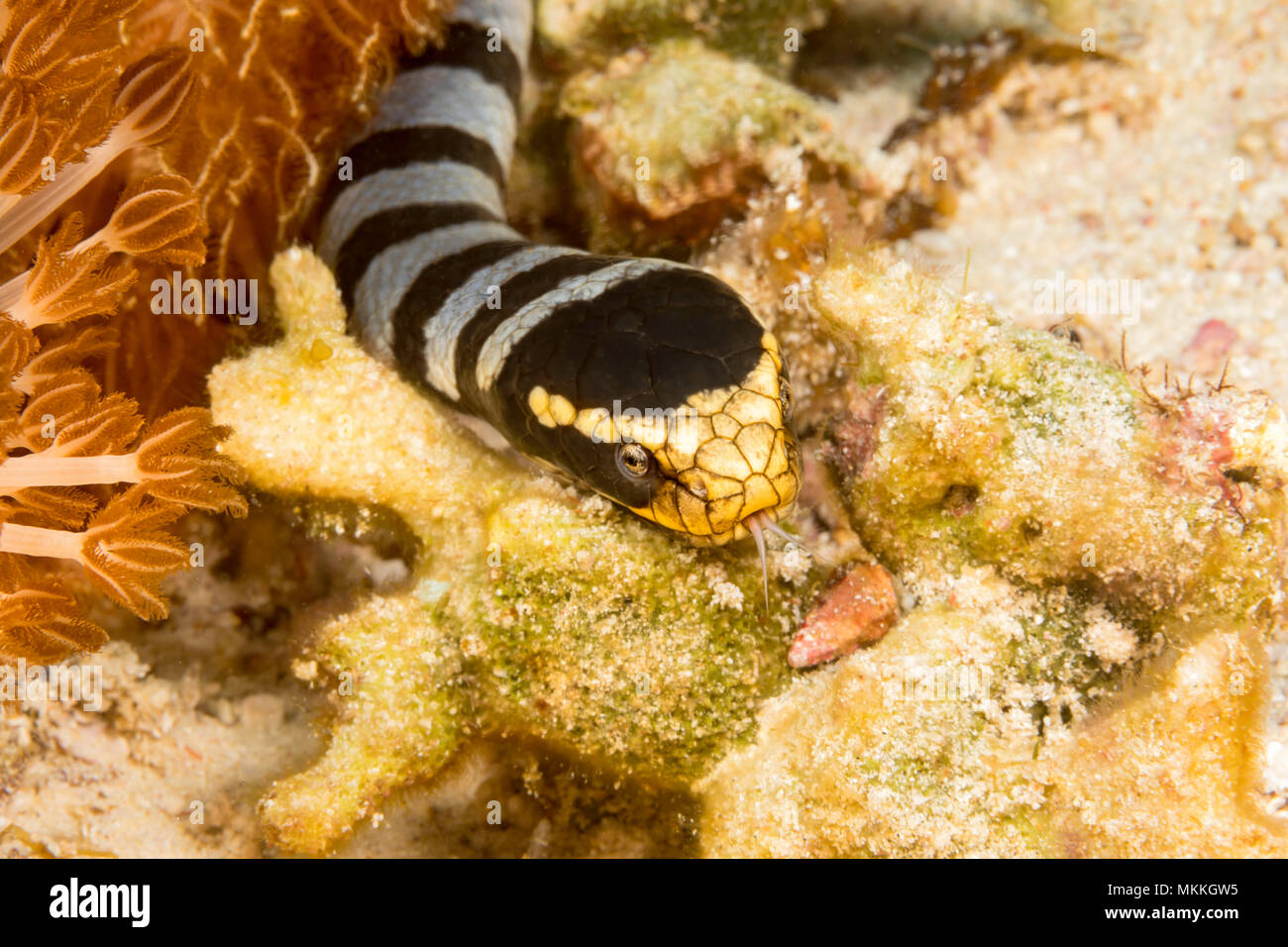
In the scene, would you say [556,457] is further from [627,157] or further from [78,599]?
[78,599]

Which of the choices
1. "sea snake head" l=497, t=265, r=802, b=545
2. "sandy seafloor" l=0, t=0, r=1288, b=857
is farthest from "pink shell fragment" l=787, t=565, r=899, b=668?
"sandy seafloor" l=0, t=0, r=1288, b=857

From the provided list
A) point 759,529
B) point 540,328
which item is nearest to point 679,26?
point 540,328

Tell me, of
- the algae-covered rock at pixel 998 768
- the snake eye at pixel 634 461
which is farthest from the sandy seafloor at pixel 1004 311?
the snake eye at pixel 634 461

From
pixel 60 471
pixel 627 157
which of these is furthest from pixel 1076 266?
pixel 60 471

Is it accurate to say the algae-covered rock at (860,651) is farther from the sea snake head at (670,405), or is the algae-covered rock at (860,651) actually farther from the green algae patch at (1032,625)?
the sea snake head at (670,405)

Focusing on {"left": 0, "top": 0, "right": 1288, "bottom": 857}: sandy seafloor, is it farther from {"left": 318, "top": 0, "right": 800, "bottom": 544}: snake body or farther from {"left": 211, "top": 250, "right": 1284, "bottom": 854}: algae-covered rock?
{"left": 318, "top": 0, "right": 800, "bottom": 544}: snake body
